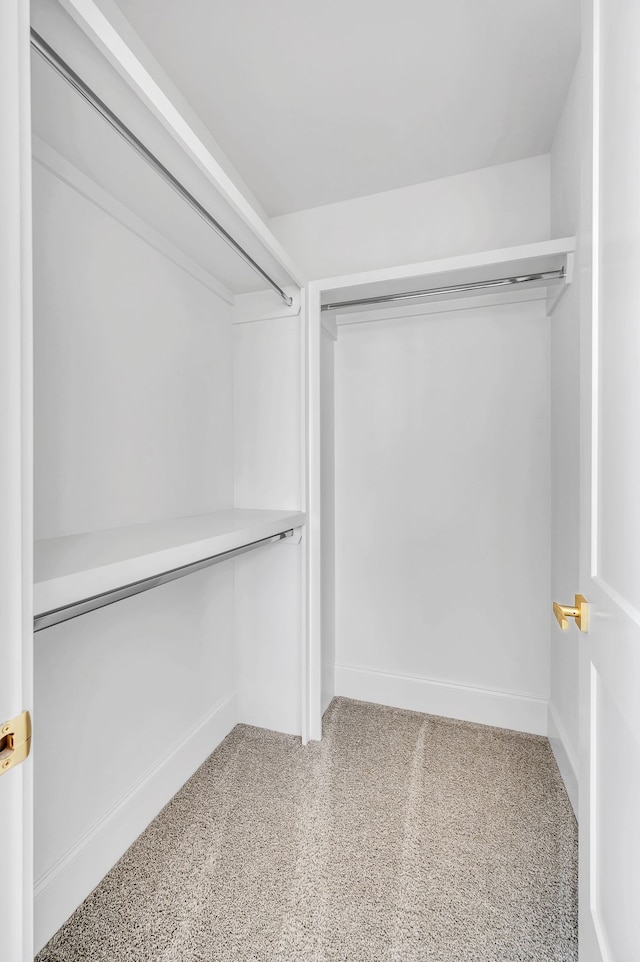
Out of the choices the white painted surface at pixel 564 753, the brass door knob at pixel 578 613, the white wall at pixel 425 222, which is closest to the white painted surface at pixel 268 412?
the white wall at pixel 425 222

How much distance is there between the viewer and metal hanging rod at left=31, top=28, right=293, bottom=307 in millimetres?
767

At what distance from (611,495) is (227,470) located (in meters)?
1.52

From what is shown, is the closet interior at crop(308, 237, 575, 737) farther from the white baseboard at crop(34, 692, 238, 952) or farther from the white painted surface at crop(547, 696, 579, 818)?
the white baseboard at crop(34, 692, 238, 952)

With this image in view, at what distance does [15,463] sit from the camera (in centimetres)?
55

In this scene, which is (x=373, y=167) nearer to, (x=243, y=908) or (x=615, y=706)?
(x=615, y=706)

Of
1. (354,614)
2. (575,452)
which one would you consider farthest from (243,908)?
(575,452)

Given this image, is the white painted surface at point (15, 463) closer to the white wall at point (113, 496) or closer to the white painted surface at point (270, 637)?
the white wall at point (113, 496)

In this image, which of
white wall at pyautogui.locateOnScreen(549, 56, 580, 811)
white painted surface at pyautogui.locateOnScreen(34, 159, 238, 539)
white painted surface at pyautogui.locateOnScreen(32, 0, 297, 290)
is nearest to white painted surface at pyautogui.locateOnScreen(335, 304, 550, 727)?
white wall at pyautogui.locateOnScreen(549, 56, 580, 811)

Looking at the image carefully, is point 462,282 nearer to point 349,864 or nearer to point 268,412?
point 268,412

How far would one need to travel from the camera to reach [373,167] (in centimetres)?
202

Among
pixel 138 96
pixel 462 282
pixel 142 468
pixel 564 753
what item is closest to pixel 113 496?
pixel 142 468

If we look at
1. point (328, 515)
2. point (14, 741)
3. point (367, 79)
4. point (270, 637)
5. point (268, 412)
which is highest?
point (367, 79)

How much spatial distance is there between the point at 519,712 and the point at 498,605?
0.47 m

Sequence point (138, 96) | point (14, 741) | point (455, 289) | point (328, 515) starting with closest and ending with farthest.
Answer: point (14, 741)
point (138, 96)
point (455, 289)
point (328, 515)
